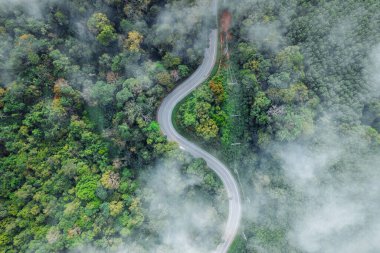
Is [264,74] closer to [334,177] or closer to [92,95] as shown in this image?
[334,177]

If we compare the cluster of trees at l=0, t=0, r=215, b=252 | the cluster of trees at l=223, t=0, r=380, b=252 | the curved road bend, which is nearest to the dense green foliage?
the cluster of trees at l=223, t=0, r=380, b=252

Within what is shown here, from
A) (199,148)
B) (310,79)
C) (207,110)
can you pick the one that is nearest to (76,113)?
(199,148)

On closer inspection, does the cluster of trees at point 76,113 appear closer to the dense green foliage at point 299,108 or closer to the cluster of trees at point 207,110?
the cluster of trees at point 207,110

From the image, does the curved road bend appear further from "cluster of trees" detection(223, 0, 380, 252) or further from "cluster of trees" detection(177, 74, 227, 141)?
"cluster of trees" detection(223, 0, 380, 252)

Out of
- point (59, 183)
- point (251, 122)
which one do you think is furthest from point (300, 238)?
point (59, 183)

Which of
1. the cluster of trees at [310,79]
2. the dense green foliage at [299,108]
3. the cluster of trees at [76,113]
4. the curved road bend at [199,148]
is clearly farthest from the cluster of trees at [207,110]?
the cluster of trees at [76,113]

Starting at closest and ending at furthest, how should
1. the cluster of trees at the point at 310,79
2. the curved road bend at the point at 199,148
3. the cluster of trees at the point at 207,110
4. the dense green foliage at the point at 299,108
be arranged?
the cluster of trees at the point at 310,79 < the dense green foliage at the point at 299,108 < the cluster of trees at the point at 207,110 < the curved road bend at the point at 199,148
